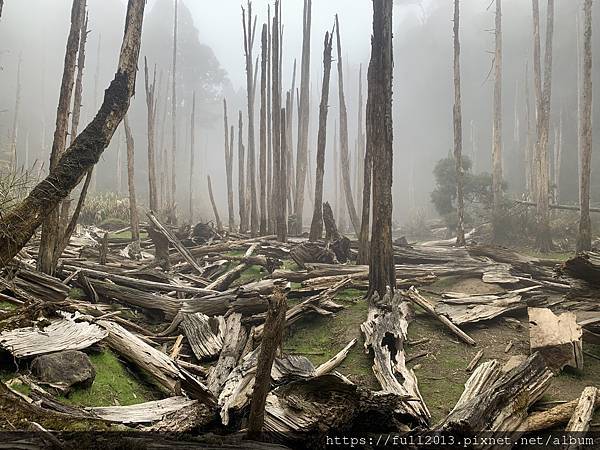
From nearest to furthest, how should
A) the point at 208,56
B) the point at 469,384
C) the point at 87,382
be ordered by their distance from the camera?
1. the point at 87,382
2. the point at 469,384
3. the point at 208,56

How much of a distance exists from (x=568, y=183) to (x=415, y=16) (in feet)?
99.7

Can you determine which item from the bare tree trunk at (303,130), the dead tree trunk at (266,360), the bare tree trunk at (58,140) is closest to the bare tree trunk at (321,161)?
the bare tree trunk at (303,130)

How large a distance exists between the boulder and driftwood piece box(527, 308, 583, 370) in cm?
385

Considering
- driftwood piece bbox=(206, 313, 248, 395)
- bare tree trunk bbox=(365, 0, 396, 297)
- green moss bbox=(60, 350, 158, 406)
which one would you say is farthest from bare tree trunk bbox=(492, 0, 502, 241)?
green moss bbox=(60, 350, 158, 406)

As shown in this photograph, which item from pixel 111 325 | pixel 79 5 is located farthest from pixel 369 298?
pixel 79 5

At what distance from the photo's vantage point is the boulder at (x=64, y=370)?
9.47ft

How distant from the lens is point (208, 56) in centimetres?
4347

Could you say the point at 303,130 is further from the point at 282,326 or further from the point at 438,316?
the point at 282,326

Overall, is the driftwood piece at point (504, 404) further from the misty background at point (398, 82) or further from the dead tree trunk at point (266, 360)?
the misty background at point (398, 82)

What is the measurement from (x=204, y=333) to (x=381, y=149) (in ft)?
11.3

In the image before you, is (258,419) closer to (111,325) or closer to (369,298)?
(111,325)

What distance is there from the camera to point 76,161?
135 inches

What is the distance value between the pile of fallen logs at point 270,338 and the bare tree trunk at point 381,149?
36 cm

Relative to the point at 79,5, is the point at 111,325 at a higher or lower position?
lower
